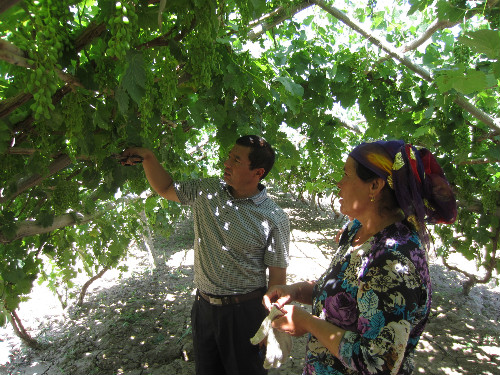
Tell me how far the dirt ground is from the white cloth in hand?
2.62 metres

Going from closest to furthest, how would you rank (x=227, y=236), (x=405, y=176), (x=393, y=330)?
1. (x=393, y=330)
2. (x=405, y=176)
3. (x=227, y=236)

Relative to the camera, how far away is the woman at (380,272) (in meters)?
1.07

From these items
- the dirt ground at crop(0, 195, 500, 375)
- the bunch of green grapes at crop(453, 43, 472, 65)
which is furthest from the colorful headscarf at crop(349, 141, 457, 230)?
the dirt ground at crop(0, 195, 500, 375)

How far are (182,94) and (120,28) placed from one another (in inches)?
38.6

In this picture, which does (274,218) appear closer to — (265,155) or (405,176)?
(265,155)

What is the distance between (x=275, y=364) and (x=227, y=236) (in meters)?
0.87

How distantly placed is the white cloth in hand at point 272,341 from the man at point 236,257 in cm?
67

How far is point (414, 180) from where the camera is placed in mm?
1181

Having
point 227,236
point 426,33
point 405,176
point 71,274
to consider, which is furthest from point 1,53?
point 71,274

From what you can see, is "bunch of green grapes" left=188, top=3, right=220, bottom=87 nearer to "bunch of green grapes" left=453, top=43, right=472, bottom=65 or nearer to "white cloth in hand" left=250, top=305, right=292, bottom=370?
"white cloth in hand" left=250, top=305, right=292, bottom=370

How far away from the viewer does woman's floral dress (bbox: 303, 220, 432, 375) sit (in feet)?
3.49

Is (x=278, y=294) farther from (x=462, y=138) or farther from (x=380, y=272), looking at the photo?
(x=462, y=138)

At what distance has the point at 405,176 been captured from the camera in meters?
1.20

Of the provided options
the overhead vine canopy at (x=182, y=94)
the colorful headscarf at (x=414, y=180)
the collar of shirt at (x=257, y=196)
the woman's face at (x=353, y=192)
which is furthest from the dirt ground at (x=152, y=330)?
the colorful headscarf at (x=414, y=180)
